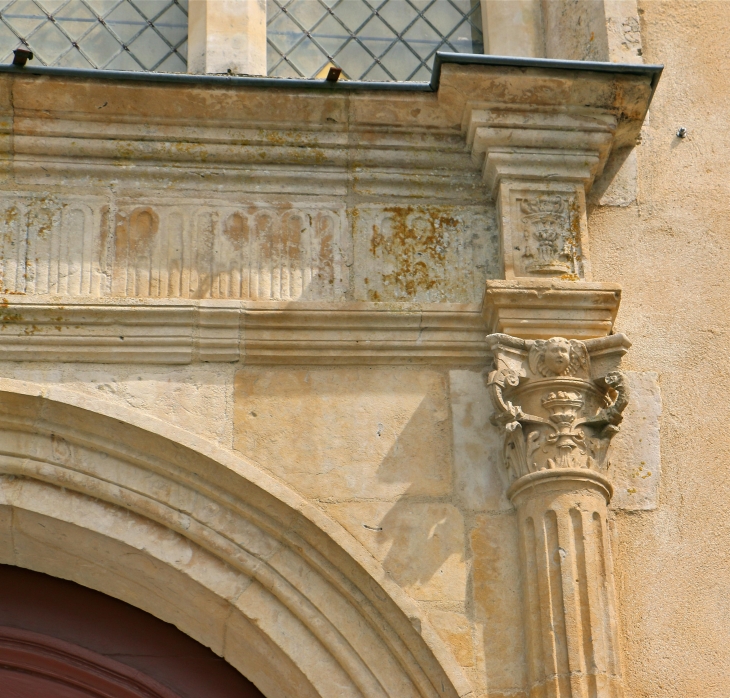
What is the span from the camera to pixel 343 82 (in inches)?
161

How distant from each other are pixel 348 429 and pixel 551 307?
2.28 ft

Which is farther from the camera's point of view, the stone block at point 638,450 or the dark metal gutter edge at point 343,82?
the dark metal gutter edge at point 343,82

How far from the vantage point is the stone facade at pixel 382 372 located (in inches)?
142

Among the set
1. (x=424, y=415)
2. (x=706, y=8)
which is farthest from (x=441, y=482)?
(x=706, y=8)

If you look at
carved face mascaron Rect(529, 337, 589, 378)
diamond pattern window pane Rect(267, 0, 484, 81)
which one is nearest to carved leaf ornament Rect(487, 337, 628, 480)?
carved face mascaron Rect(529, 337, 589, 378)

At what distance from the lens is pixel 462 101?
13.5ft

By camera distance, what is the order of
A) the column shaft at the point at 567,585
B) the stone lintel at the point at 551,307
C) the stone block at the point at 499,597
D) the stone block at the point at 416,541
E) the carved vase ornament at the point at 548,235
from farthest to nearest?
the carved vase ornament at the point at 548,235 → the stone lintel at the point at 551,307 → the stone block at the point at 416,541 → the stone block at the point at 499,597 → the column shaft at the point at 567,585

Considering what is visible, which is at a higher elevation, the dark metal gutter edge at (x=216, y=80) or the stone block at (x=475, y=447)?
the dark metal gutter edge at (x=216, y=80)

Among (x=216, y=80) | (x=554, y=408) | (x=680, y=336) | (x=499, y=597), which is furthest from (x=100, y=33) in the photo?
(x=499, y=597)

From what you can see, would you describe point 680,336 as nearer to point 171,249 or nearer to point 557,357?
point 557,357

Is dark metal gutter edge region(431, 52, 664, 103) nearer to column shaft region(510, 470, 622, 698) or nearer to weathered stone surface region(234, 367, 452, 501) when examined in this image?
weathered stone surface region(234, 367, 452, 501)

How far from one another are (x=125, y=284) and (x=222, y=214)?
0.38 metres

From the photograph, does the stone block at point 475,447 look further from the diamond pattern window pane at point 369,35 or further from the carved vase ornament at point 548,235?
the diamond pattern window pane at point 369,35

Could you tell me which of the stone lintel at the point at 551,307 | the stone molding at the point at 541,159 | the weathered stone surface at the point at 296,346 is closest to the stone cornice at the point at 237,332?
the weathered stone surface at the point at 296,346
